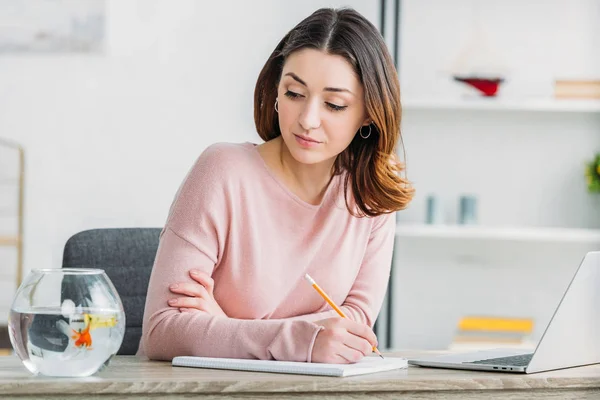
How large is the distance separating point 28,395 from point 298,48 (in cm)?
77

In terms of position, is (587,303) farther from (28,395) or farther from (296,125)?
(28,395)

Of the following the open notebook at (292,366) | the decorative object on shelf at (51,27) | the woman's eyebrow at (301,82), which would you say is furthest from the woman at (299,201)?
the decorative object on shelf at (51,27)

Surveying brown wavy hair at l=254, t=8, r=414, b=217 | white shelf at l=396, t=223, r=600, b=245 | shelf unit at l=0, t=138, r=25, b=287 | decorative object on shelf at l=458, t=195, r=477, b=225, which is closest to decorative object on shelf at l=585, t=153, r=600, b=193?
white shelf at l=396, t=223, r=600, b=245

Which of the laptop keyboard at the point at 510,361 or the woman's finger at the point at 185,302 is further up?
the woman's finger at the point at 185,302

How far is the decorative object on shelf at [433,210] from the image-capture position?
3.70 meters

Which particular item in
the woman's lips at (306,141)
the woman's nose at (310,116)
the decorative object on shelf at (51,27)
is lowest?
the woman's lips at (306,141)

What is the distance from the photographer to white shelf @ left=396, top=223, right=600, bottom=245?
3.59 meters

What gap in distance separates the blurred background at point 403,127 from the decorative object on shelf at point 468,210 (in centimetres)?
9

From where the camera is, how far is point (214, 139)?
3.91 m

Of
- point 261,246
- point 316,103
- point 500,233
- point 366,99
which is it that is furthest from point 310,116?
point 500,233

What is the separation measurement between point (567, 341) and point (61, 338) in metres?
0.67

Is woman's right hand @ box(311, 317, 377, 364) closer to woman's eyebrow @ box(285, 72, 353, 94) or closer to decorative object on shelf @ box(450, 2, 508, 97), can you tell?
woman's eyebrow @ box(285, 72, 353, 94)

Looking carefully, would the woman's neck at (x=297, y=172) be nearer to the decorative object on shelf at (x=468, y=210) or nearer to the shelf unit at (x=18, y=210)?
the decorative object on shelf at (x=468, y=210)

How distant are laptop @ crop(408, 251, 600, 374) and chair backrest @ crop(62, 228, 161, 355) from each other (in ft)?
2.38
